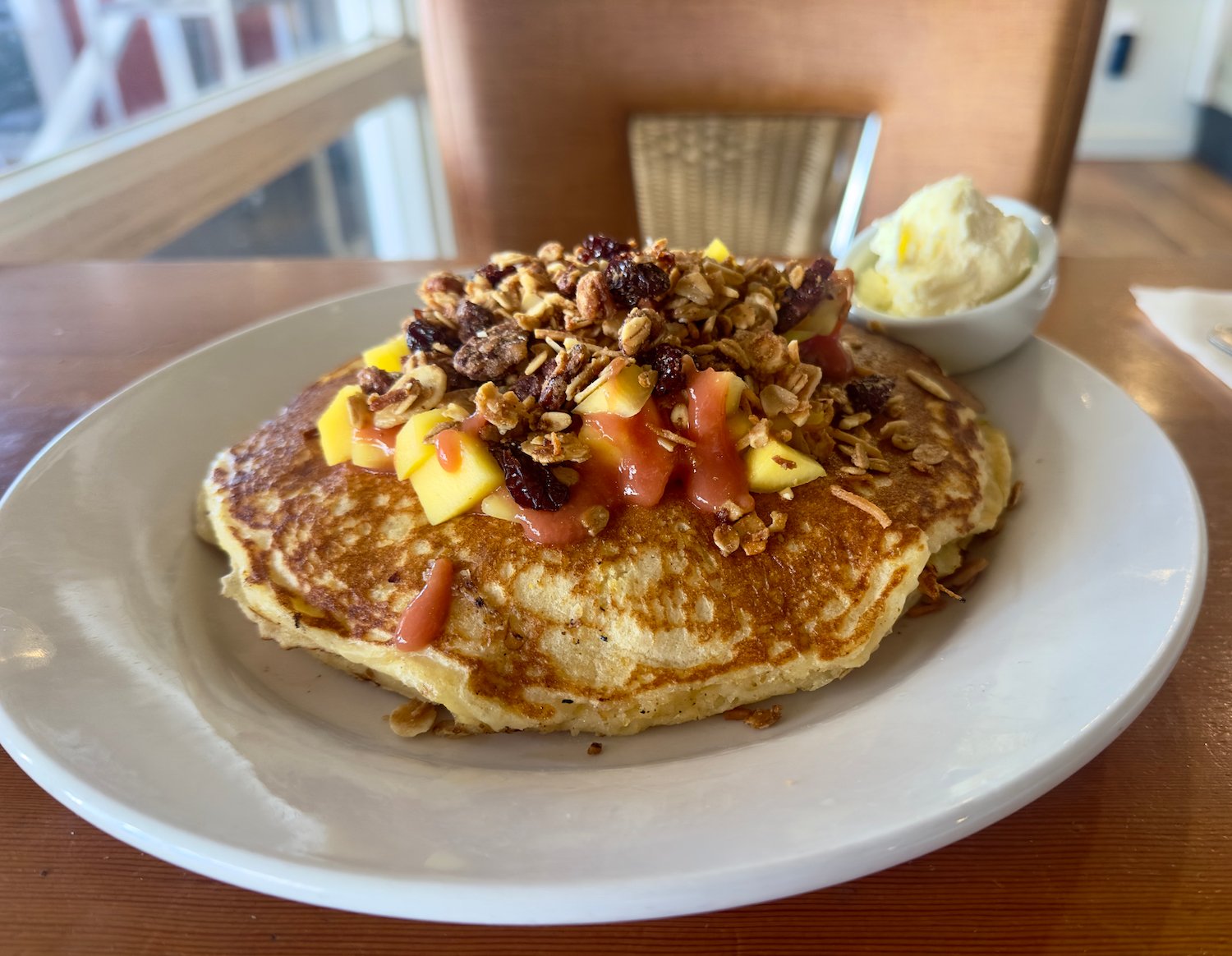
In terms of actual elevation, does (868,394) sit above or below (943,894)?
above

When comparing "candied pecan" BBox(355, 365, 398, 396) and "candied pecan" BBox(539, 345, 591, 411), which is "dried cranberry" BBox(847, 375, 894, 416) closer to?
"candied pecan" BBox(539, 345, 591, 411)

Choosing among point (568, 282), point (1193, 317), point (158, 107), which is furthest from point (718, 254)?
point (158, 107)

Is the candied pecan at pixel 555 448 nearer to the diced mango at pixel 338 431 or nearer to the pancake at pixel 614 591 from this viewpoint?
the pancake at pixel 614 591

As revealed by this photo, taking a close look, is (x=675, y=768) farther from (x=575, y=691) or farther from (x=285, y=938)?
(x=285, y=938)

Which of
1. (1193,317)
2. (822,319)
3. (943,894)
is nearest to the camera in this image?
(943,894)

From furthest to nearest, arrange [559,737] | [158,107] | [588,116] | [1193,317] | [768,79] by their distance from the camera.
Answer: 1. [158,107]
2. [588,116]
3. [768,79]
4. [1193,317]
5. [559,737]

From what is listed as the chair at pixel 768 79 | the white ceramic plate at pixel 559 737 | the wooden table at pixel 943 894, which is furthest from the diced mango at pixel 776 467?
the chair at pixel 768 79

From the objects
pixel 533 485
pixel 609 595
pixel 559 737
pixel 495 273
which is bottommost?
pixel 559 737

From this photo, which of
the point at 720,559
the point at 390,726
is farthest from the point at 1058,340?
the point at 390,726

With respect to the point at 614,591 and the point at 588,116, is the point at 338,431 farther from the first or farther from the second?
the point at 588,116
